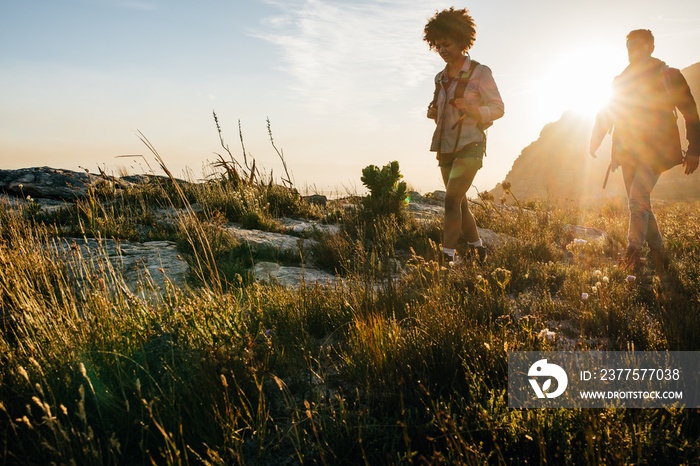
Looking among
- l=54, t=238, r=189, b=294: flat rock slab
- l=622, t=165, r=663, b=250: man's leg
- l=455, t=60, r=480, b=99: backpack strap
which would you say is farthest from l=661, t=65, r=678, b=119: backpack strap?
l=54, t=238, r=189, b=294: flat rock slab

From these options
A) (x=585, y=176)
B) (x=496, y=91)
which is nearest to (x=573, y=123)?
(x=585, y=176)

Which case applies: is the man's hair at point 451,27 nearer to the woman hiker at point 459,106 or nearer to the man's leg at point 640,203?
the woman hiker at point 459,106

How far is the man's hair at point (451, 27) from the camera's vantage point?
3.95 meters

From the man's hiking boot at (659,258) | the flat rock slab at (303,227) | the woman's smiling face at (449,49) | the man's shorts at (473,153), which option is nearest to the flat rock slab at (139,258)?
the flat rock slab at (303,227)

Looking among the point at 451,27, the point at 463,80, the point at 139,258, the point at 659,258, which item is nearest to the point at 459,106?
the point at 463,80

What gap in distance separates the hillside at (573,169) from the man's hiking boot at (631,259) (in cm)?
4273

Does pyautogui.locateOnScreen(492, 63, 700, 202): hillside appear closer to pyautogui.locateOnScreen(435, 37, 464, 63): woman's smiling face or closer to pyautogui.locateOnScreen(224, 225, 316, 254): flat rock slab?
pyautogui.locateOnScreen(224, 225, 316, 254): flat rock slab

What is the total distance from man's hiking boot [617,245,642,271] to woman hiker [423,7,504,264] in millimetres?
1746

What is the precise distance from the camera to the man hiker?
3938mm

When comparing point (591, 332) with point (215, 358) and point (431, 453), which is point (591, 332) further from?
point (215, 358)

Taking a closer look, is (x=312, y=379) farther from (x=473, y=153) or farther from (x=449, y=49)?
(x=449, y=49)

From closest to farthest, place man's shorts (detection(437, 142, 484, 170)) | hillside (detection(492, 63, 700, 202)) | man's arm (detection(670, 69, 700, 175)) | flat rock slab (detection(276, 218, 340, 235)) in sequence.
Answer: man's arm (detection(670, 69, 700, 175)), man's shorts (detection(437, 142, 484, 170)), flat rock slab (detection(276, 218, 340, 235)), hillside (detection(492, 63, 700, 202))

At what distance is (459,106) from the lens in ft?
13.0

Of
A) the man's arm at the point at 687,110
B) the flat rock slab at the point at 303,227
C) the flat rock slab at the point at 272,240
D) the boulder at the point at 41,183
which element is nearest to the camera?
the man's arm at the point at 687,110
